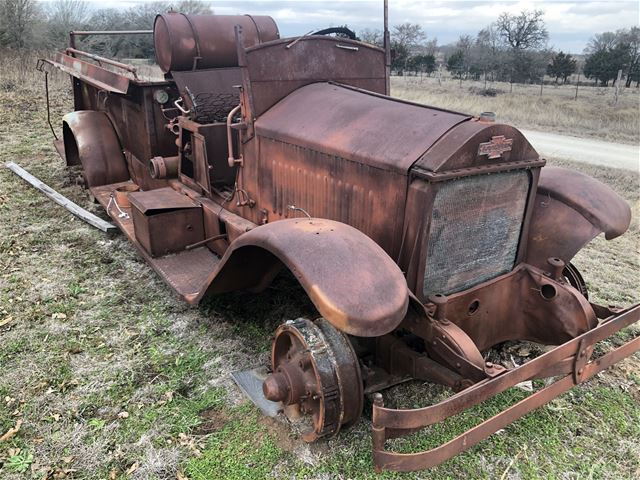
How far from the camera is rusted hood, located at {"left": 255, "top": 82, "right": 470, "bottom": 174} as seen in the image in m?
2.94

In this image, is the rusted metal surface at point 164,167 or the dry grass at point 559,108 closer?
the rusted metal surface at point 164,167

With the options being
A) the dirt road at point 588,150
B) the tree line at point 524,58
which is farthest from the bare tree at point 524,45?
the dirt road at point 588,150

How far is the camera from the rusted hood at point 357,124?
294 cm

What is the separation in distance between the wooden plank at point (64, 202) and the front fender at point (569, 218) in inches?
172

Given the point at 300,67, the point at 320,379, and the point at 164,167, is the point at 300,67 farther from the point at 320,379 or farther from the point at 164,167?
the point at 320,379

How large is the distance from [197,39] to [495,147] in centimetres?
364

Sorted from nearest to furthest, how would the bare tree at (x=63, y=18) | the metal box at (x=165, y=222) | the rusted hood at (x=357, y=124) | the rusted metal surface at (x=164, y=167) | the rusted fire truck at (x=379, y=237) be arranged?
the rusted fire truck at (x=379, y=237) → the rusted hood at (x=357, y=124) → the metal box at (x=165, y=222) → the rusted metal surface at (x=164, y=167) → the bare tree at (x=63, y=18)

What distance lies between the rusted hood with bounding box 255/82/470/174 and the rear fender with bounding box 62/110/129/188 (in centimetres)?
306

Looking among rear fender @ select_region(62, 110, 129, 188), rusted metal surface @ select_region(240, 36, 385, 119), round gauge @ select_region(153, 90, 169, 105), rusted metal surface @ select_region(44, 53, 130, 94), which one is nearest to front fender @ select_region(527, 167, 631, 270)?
rusted metal surface @ select_region(240, 36, 385, 119)

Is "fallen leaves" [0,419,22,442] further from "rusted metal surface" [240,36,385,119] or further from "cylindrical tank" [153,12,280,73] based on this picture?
"cylindrical tank" [153,12,280,73]

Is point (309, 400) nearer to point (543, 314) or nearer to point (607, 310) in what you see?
point (543, 314)

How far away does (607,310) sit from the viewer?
10.6 ft

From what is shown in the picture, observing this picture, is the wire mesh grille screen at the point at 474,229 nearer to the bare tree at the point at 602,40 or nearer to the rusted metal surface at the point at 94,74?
the rusted metal surface at the point at 94,74

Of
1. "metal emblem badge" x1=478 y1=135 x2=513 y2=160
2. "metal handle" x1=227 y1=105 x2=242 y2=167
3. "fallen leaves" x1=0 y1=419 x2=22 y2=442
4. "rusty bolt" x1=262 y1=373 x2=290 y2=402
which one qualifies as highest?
"metal emblem badge" x1=478 y1=135 x2=513 y2=160
